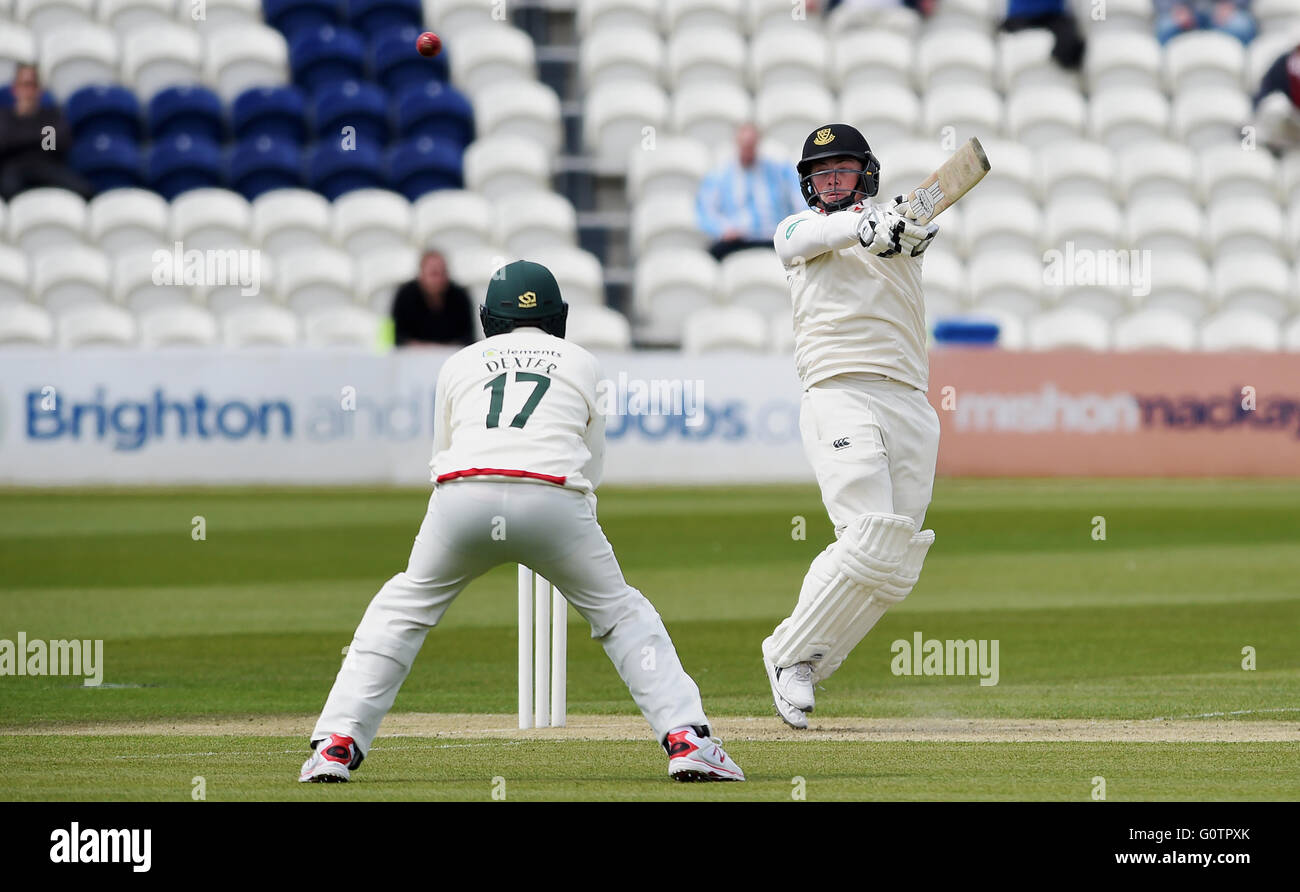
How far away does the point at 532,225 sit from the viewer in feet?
70.1

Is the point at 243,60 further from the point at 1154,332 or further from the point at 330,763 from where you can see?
the point at 330,763

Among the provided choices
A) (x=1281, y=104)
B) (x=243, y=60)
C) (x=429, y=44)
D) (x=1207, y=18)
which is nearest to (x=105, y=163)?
(x=243, y=60)

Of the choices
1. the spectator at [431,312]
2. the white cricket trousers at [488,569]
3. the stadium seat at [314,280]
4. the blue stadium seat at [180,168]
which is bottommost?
the white cricket trousers at [488,569]

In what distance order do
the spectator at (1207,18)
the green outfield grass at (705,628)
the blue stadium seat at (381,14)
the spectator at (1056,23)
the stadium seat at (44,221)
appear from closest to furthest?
the green outfield grass at (705,628)
the stadium seat at (44,221)
the blue stadium seat at (381,14)
the spectator at (1056,23)
the spectator at (1207,18)

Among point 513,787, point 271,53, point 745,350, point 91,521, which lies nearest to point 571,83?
point 271,53

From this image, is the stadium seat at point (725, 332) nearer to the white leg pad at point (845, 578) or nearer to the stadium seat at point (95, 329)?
the stadium seat at point (95, 329)

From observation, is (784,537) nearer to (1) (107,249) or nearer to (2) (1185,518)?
(2) (1185,518)

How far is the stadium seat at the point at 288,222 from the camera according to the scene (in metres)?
21.2

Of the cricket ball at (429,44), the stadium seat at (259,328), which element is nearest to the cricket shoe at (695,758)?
the cricket ball at (429,44)

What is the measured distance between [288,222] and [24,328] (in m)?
3.15

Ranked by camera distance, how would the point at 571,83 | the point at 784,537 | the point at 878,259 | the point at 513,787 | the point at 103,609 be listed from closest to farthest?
the point at 513,787
the point at 878,259
the point at 103,609
the point at 784,537
the point at 571,83

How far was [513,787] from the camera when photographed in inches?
225

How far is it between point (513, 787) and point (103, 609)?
619 cm
